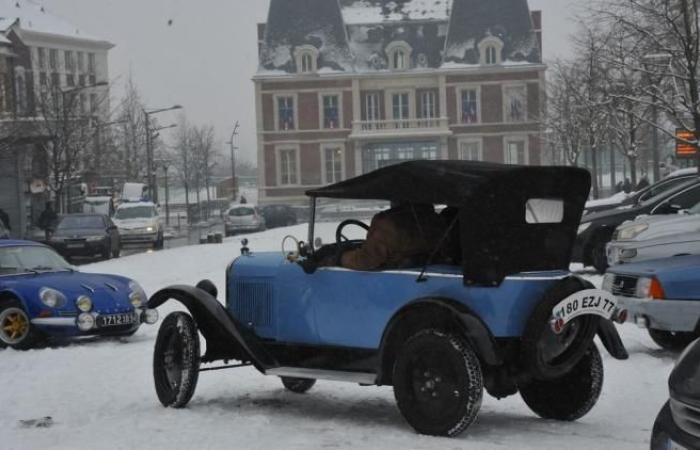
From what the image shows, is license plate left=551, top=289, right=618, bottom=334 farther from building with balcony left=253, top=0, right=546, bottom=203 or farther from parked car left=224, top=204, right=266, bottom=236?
building with balcony left=253, top=0, right=546, bottom=203

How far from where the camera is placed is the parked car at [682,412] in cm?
534

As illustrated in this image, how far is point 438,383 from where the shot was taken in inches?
311

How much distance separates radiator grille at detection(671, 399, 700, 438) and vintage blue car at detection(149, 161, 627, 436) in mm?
2247

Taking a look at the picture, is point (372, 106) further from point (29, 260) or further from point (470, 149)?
point (29, 260)

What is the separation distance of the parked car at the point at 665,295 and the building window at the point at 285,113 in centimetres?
7194

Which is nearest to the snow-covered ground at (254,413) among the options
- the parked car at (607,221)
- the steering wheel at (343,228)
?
the steering wheel at (343,228)

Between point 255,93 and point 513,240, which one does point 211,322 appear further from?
point 255,93

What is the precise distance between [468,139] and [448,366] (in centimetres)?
7518

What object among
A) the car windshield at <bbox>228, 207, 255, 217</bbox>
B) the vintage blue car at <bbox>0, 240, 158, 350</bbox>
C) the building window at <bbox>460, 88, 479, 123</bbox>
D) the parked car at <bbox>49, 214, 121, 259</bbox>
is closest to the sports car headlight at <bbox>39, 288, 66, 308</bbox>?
the vintage blue car at <bbox>0, 240, 158, 350</bbox>

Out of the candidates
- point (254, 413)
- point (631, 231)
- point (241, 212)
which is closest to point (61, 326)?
point (254, 413)

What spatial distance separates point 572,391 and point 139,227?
112ft

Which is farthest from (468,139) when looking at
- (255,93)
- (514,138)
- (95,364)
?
(95,364)

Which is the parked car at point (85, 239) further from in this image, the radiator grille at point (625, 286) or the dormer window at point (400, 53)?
the dormer window at point (400, 53)

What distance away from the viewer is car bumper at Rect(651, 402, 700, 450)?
5346 mm
